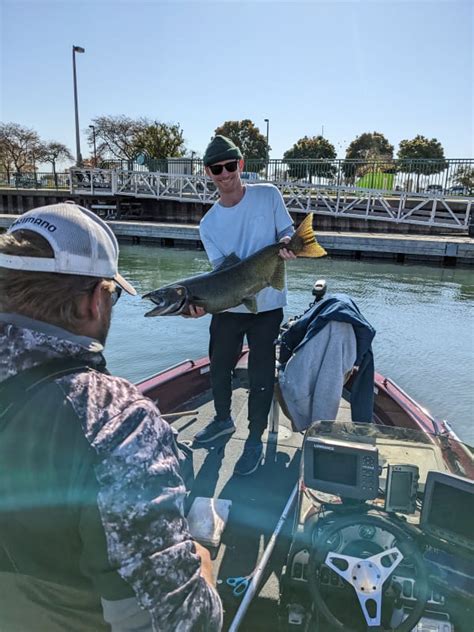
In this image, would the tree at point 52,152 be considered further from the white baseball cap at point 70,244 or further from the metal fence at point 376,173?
the white baseball cap at point 70,244

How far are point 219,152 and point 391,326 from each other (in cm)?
764

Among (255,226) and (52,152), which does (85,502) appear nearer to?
(255,226)

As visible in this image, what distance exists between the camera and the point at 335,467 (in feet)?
6.18

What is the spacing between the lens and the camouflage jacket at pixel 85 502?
89 cm

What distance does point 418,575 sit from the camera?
5.32 feet

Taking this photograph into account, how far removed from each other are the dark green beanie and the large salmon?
62cm

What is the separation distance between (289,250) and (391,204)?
2078cm

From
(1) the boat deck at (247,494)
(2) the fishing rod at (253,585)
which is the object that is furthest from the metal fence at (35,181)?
(2) the fishing rod at (253,585)

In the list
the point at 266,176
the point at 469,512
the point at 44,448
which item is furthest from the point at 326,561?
the point at 266,176

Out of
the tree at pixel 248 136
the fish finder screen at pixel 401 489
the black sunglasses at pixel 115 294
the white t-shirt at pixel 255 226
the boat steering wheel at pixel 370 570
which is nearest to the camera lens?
the black sunglasses at pixel 115 294

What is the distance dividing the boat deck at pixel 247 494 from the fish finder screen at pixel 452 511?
87 centimetres

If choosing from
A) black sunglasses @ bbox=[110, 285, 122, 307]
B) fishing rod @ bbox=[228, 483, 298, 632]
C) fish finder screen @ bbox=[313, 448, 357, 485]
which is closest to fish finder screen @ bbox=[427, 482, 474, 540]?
fish finder screen @ bbox=[313, 448, 357, 485]

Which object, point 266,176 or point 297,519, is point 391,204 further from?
point 297,519

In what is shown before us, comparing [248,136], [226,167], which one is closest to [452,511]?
[226,167]
